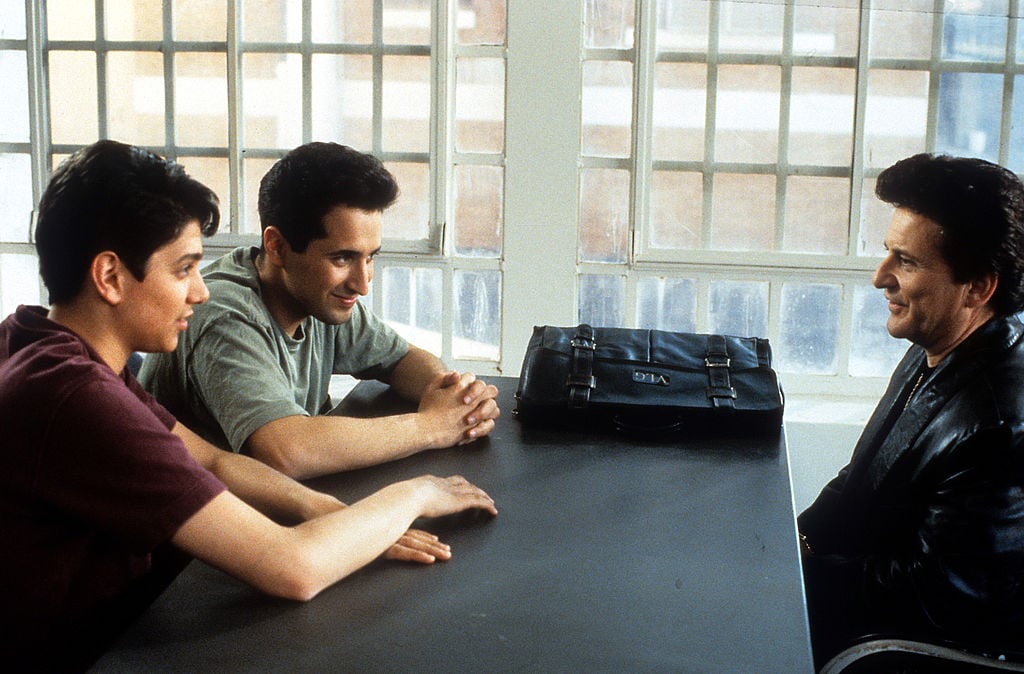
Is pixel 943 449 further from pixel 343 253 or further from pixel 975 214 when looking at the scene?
pixel 343 253

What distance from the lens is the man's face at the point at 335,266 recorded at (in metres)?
2.49

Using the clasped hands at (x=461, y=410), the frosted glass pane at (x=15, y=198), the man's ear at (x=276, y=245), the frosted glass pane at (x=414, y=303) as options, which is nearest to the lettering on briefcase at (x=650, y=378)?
the clasped hands at (x=461, y=410)

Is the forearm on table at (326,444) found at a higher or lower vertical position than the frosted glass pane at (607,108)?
lower

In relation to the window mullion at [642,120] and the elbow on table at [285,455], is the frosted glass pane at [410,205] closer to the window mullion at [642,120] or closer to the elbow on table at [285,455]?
the window mullion at [642,120]

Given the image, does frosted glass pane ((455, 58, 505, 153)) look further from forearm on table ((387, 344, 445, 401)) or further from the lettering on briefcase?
the lettering on briefcase

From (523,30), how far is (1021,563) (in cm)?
246

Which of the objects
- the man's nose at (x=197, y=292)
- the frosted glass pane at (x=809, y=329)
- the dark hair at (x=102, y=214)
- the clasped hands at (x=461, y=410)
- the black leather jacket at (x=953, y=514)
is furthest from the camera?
the frosted glass pane at (x=809, y=329)

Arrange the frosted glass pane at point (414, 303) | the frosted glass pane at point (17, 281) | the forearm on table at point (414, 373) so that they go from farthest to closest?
1. the frosted glass pane at point (17, 281)
2. the frosted glass pane at point (414, 303)
3. the forearm on table at point (414, 373)

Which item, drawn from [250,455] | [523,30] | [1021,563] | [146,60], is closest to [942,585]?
[1021,563]

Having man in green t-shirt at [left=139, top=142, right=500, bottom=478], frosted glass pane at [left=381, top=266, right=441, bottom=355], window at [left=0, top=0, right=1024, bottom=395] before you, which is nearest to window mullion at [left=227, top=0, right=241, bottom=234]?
window at [left=0, top=0, right=1024, bottom=395]

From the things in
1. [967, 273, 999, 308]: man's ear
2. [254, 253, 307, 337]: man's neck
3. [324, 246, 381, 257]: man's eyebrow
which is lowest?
[254, 253, 307, 337]: man's neck

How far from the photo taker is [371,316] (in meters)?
2.91

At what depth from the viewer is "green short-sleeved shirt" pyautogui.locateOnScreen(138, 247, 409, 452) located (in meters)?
2.22

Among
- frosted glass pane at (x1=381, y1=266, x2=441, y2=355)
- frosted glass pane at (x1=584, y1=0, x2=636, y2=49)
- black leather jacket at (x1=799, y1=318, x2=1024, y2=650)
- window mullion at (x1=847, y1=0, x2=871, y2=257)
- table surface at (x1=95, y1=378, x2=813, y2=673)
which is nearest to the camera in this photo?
table surface at (x1=95, y1=378, x2=813, y2=673)
